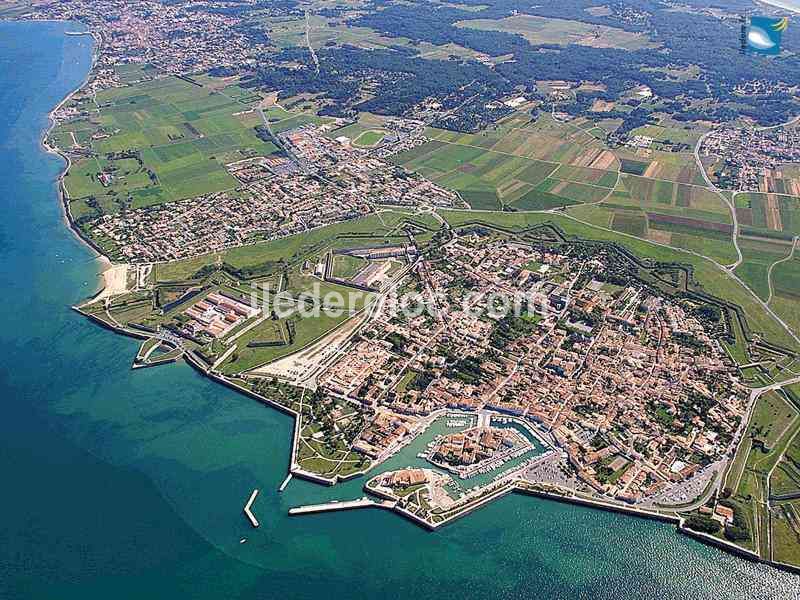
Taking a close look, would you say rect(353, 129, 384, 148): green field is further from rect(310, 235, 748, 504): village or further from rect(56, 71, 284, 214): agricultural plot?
rect(310, 235, 748, 504): village

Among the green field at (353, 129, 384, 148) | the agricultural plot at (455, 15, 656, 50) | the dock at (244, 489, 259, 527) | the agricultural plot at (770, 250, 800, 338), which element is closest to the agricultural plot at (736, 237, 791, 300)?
the agricultural plot at (770, 250, 800, 338)

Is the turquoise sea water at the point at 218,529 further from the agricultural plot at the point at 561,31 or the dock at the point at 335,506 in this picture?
the agricultural plot at the point at 561,31

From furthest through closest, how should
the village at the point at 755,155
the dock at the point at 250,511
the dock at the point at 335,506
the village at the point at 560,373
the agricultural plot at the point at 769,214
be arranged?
the village at the point at 755,155 → the agricultural plot at the point at 769,214 → the village at the point at 560,373 → the dock at the point at 335,506 → the dock at the point at 250,511

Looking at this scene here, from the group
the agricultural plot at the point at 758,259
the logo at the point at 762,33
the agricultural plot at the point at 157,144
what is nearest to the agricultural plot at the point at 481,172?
the agricultural plot at the point at 758,259

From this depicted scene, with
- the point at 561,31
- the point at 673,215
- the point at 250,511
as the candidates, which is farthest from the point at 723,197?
the point at 561,31

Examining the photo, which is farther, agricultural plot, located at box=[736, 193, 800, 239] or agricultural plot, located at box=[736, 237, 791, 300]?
agricultural plot, located at box=[736, 193, 800, 239]

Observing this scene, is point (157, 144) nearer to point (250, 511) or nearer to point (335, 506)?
point (250, 511)
